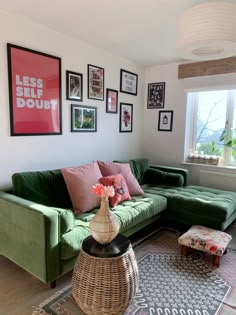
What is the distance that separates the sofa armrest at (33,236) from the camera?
1.78m

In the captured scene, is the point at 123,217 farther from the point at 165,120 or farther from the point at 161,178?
the point at 165,120

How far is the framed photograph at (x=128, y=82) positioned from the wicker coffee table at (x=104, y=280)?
110 inches

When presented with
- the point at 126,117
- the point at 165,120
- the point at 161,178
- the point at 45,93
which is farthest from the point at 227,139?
the point at 45,93

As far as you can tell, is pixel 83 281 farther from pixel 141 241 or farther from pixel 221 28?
pixel 221 28

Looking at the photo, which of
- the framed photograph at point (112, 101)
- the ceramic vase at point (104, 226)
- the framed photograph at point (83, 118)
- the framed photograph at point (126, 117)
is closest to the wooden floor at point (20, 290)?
the ceramic vase at point (104, 226)

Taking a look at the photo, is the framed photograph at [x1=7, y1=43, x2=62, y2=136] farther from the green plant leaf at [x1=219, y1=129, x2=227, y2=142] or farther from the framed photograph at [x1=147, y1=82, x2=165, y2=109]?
the green plant leaf at [x1=219, y1=129, x2=227, y2=142]

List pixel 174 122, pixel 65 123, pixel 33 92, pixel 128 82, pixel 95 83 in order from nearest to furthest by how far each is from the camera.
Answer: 1. pixel 33 92
2. pixel 65 123
3. pixel 95 83
4. pixel 128 82
5. pixel 174 122

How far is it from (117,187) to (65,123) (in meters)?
1.02

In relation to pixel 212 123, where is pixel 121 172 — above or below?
below

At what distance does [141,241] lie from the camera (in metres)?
2.79

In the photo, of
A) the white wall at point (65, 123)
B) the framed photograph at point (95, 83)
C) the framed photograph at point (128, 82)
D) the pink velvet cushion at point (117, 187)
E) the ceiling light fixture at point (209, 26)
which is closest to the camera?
the ceiling light fixture at point (209, 26)

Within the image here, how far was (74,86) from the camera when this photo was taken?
10.0 feet

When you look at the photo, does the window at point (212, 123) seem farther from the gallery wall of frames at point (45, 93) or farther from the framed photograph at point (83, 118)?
the framed photograph at point (83, 118)

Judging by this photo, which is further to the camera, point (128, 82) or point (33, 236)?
point (128, 82)
